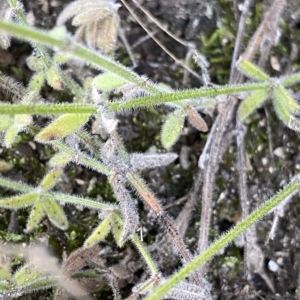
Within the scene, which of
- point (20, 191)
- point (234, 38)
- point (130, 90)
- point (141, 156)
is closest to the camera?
point (130, 90)

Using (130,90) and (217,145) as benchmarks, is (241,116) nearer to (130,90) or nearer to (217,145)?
(217,145)

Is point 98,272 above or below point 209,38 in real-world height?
below

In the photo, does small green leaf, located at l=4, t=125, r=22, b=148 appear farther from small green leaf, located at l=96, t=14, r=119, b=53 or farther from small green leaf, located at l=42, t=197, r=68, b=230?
small green leaf, located at l=96, t=14, r=119, b=53

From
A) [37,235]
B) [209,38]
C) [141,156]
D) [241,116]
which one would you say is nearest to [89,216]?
[37,235]

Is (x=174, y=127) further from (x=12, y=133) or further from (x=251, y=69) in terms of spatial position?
(x=12, y=133)

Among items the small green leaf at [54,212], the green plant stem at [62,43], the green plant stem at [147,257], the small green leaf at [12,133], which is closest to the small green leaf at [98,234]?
the green plant stem at [147,257]

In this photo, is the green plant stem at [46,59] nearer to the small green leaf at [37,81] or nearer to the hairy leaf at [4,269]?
the small green leaf at [37,81]

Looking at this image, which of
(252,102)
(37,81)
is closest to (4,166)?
(37,81)
